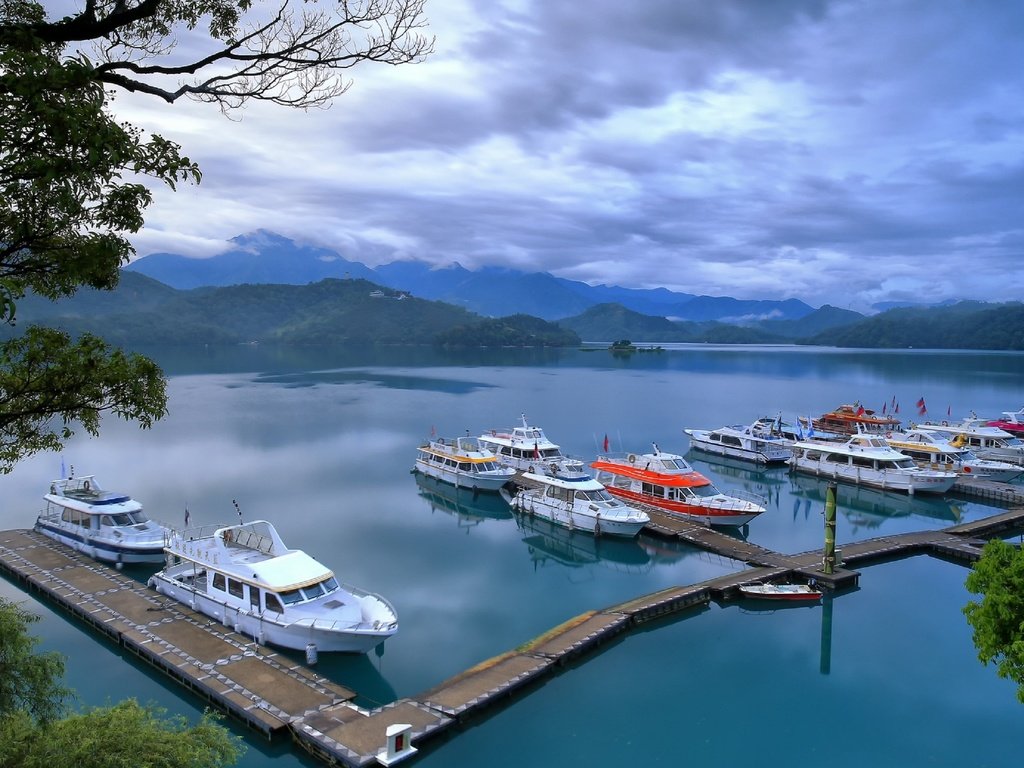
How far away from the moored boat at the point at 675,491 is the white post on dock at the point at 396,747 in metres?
25.2

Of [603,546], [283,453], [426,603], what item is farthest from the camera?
[283,453]

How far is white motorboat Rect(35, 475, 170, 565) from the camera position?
30.4 meters

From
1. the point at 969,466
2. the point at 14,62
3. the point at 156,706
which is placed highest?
the point at 14,62

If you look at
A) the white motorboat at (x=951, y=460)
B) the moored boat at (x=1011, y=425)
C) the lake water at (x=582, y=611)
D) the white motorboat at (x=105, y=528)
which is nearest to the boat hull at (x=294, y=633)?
the lake water at (x=582, y=611)

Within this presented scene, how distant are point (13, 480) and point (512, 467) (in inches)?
1409

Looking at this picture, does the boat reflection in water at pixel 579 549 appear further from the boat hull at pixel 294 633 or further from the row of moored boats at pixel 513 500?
the boat hull at pixel 294 633

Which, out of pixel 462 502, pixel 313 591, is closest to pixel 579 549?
pixel 462 502

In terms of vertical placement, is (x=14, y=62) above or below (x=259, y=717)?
above

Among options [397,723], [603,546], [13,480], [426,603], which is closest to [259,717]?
[397,723]

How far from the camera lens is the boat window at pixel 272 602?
22.4 meters

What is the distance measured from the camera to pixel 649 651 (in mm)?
23797

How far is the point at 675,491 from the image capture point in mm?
40156

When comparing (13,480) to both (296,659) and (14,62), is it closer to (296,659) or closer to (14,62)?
(296,659)

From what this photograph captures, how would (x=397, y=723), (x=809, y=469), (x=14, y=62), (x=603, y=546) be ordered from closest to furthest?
1. (x=14, y=62)
2. (x=397, y=723)
3. (x=603, y=546)
4. (x=809, y=469)
